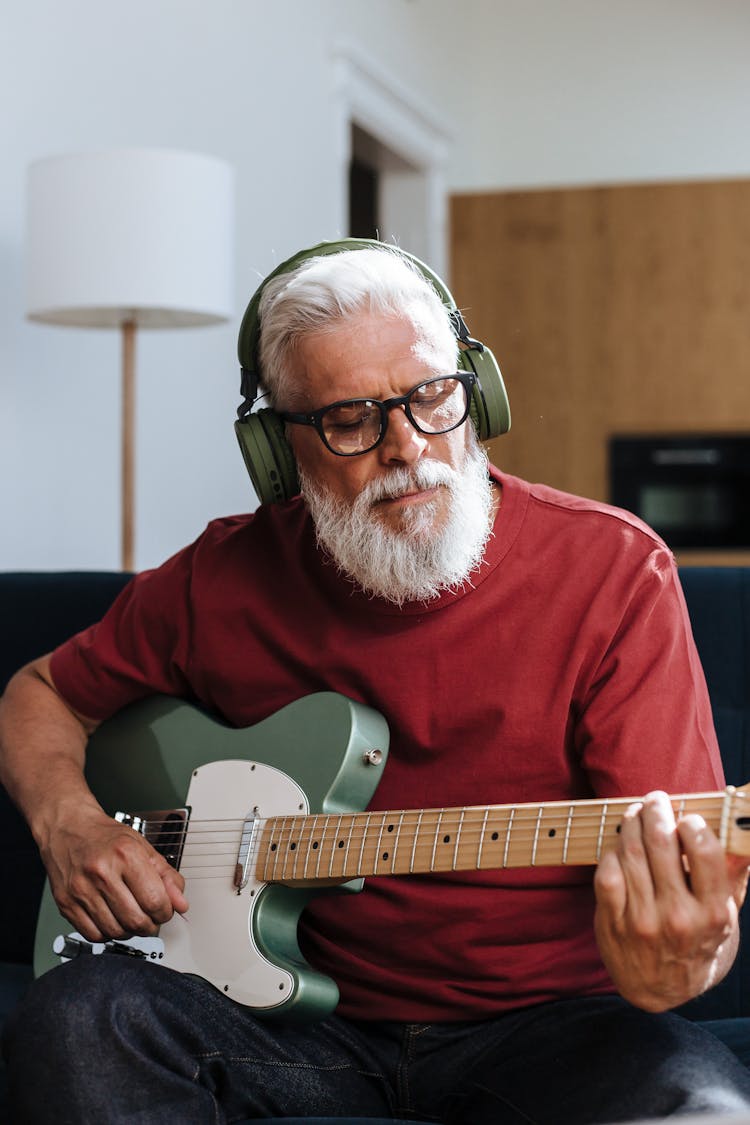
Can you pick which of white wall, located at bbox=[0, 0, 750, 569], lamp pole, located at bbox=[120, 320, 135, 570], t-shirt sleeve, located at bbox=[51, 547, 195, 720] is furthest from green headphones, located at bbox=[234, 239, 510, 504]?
white wall, located at bbox=[0, 0, 750, 569]

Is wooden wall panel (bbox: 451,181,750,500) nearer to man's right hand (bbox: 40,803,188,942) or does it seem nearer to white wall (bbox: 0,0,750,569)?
white wall (bbox: 0,0,750,569)

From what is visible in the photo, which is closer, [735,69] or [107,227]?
[107,227]

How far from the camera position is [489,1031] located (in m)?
1.37

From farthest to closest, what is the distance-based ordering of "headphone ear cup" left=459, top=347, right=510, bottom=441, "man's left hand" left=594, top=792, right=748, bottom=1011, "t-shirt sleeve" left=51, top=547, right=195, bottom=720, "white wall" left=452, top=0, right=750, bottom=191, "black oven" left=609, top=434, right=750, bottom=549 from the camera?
1. "white wall" left=452, top=0, right=750, bottom=191
2. "black oven" left=609, top=434, right=750, bottom=549
3. "t-shirt sleeve" left=51, top=547, right=195, bottom=720
4. "headphone ear cup" left=459, top=347, right=510, bottom=441
5. "man's left hand" left=594, top=792, right=748, bottom=1011

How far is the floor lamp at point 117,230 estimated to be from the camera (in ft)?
8.25

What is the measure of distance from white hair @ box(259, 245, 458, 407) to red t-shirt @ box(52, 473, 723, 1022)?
205mm

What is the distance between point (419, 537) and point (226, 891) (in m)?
0.41

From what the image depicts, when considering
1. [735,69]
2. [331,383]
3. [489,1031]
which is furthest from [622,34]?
[489,1031]

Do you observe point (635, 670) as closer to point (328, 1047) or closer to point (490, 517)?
point (490, 517)

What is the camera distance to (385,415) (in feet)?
4.71

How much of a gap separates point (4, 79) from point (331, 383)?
1.69 metres

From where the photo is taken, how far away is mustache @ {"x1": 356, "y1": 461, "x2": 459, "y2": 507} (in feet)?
4.74

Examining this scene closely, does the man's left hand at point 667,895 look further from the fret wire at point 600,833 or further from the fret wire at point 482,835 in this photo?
the fret wire at point 482,835

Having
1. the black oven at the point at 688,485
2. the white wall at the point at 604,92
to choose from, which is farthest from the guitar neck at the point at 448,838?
the white wall at the point at 604,92
